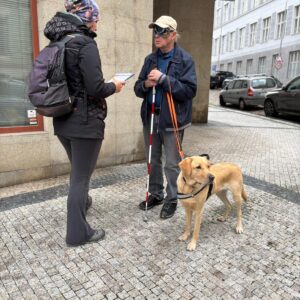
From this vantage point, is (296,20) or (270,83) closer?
(270,83)

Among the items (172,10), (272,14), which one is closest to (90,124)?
(172,10)

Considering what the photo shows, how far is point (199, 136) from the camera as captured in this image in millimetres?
8844

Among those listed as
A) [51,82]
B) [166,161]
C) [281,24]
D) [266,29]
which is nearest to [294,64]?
[281,24]

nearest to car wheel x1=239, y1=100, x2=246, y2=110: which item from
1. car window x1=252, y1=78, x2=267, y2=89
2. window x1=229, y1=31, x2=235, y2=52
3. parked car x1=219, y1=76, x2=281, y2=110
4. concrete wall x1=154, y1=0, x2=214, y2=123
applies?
parked car x1=219, y1=76, x2=281, y2=110

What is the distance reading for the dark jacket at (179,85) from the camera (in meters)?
3.50

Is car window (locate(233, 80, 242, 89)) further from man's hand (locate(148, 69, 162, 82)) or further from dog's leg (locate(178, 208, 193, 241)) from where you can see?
dog's leg (locate(178, 208, 193, 241))

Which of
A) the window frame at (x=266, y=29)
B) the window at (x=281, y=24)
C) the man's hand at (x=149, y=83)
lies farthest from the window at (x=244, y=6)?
the man's hand at (x=149, y=83)

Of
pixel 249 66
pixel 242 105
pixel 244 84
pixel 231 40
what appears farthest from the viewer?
pixel 231 40

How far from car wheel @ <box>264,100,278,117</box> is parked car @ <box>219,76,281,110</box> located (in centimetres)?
182

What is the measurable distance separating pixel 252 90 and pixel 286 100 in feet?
11.8

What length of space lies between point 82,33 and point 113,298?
84.5 inches

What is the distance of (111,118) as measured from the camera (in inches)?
222

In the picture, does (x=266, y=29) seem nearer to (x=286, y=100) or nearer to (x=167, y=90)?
(x=286, y=100)

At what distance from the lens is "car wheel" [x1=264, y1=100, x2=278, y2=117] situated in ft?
45.0
